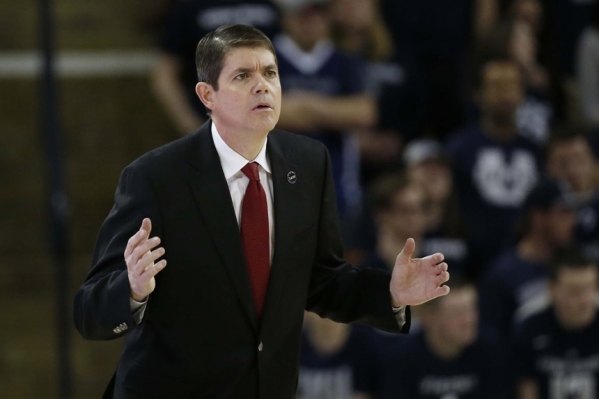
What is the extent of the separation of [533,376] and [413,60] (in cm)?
215

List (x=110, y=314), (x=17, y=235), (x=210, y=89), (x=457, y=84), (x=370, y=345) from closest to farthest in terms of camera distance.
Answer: (x=110, y=314) < (x=210, y=89) < (x=370, y=345) < (x=17, y=235) < (x=457, y=84)

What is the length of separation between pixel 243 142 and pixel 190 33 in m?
3.38

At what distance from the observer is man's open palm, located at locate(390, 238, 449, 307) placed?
279 centimetres

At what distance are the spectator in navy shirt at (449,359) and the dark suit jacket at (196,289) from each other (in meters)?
2.95

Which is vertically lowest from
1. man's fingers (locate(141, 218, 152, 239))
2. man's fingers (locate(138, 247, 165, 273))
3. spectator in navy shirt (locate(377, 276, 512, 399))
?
spectator in navy shirt (locate(377, 276, 512, 399))

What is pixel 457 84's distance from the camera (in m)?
7.25

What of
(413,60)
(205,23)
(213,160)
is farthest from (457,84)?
(213,160)

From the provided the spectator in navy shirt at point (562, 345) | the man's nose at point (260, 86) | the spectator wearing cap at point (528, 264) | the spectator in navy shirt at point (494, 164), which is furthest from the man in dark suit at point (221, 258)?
the spectator in navy shirt at point (494, 164)

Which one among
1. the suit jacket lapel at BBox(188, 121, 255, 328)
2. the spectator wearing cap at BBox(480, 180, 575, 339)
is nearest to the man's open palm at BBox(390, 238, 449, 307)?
the suit jacket lapel at BBox(188, 121, 255, 328)

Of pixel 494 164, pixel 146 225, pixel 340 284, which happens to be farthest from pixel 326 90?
pixel 146 225

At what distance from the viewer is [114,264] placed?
272 cm

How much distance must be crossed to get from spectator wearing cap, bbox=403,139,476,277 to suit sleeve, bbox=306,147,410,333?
322cm

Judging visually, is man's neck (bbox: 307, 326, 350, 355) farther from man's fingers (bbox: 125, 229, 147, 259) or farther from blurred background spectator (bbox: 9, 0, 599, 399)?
man's fingers (bbox: 125, 229, 147, 259)

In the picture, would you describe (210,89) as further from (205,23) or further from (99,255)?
(205,23)
